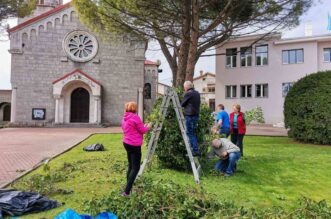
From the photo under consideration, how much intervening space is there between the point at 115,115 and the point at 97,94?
8.73 feet

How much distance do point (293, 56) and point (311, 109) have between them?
66.3 feet

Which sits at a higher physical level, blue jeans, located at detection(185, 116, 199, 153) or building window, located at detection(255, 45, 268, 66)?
building window, located at detection(255, 45, 268, 66)

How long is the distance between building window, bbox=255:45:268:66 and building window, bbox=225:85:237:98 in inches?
142

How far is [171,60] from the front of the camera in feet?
59.1

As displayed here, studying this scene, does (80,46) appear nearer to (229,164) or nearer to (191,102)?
(191,102)

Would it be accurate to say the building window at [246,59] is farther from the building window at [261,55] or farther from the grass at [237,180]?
the grass at [237,180]

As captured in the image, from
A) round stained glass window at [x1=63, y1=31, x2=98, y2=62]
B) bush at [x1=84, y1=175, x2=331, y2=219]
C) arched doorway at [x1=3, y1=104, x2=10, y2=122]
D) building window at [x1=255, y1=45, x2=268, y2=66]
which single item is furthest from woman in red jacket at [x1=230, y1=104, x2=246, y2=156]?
arched doorway at [x1=3, y1=104, x2=10, y2=122]

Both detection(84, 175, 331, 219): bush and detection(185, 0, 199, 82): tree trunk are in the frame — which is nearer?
detection(84, 175, 331, 219): bush

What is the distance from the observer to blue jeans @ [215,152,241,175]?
748 centimetres

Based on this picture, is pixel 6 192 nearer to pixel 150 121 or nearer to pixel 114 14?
pixel 150 121

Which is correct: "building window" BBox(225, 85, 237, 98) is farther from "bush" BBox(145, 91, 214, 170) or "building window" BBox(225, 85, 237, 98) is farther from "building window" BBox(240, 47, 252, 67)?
"bush" BBox(145, 91, 214, 170)

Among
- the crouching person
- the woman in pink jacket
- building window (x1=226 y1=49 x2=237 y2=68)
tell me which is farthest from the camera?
building window (x1=226 y1=49 x2=237 y2=68)

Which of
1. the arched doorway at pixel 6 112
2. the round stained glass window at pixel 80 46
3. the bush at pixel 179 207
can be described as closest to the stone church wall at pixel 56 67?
the round stained glass window at pixel 80 46

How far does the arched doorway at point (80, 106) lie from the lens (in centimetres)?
3070
